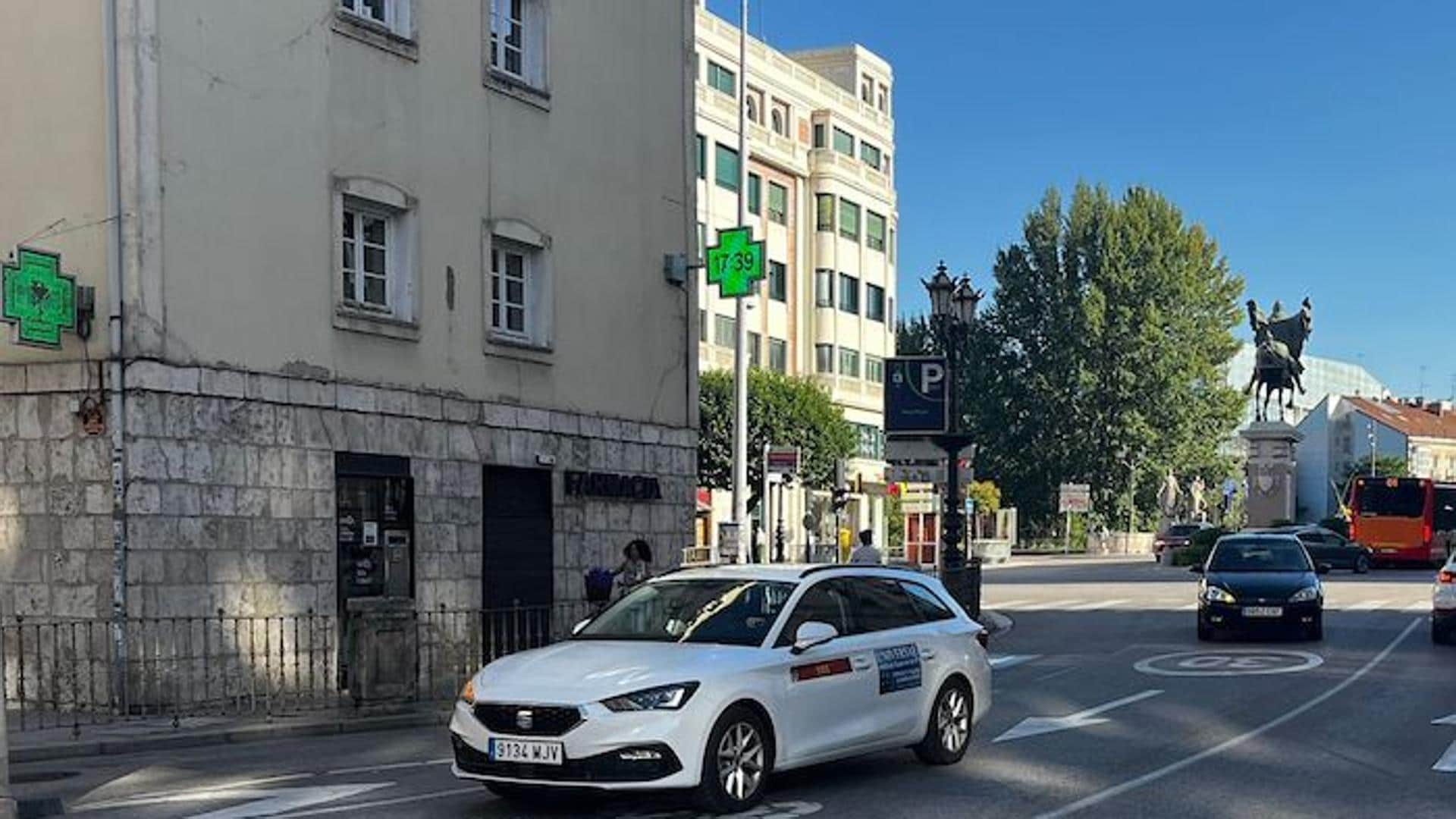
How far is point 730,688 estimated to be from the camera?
8664 millimetres

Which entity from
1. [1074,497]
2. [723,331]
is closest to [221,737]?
[723,331]

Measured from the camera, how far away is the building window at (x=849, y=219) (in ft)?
221

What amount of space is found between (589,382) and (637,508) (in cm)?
228

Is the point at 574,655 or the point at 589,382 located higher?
the point at 589,382

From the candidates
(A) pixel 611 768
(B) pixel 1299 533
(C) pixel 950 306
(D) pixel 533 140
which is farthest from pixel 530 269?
(B) pixel 1299 533

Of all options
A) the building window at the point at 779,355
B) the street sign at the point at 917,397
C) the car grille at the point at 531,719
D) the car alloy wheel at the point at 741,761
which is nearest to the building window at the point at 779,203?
the building window at the point at 779,355

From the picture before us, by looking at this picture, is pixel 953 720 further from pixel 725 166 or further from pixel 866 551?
Answer: pixel 725 166

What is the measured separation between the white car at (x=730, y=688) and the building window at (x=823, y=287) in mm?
55411

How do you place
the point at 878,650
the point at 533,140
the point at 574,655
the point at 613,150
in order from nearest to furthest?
the point at 574,655
the point at 878,650
the point at 533,140
the point at 613,150

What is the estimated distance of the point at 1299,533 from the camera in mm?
43531

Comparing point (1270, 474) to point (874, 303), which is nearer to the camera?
point (1270, 474)

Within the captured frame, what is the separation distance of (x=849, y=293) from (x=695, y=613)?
194ft

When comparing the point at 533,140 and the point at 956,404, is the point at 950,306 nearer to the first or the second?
the point at 956,404

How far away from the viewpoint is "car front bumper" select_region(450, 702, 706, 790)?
27.1 ft
